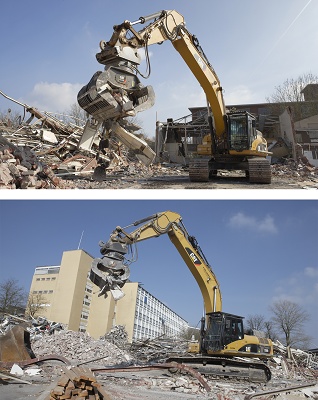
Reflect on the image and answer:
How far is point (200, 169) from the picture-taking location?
1142 centimetres

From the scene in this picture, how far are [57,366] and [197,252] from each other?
4.39 meters

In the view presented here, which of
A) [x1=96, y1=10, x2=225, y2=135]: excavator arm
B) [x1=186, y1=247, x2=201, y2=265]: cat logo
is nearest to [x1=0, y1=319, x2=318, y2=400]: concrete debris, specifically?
[x1=186, y1=247, x2=201, y2=265]: cat logo

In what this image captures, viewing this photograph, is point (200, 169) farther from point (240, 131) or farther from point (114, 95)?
point (114, 95)

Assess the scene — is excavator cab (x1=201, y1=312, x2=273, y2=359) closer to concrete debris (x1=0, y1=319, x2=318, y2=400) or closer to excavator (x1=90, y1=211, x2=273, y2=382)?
excavator (x1=90, y1=211, x2=273, y2=382)

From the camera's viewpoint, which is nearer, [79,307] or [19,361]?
[19,361]

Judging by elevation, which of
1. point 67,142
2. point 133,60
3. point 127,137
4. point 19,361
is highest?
point 67,142

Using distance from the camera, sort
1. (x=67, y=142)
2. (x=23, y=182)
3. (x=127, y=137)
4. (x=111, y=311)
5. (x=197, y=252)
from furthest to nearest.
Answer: (x=111, y=311) < (x=67, y=142) < (x=197, y=252) < (x=127, y=137) < (x=23, y=182)

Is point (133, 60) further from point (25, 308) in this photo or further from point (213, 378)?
point (25, 308)

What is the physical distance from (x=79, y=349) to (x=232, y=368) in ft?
18.6

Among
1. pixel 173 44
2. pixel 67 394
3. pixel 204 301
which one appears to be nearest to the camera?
pixel 67 394

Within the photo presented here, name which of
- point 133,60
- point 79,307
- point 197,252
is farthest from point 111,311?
point 133,60

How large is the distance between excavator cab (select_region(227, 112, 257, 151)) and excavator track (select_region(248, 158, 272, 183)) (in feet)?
2.00

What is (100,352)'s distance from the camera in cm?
1147

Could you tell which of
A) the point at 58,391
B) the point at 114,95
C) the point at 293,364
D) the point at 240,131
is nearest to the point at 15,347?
the point at 58,391
